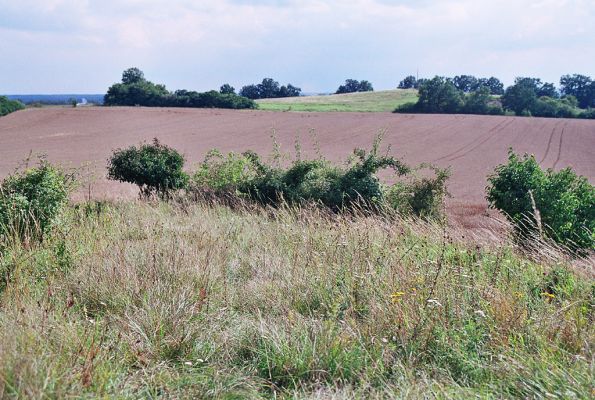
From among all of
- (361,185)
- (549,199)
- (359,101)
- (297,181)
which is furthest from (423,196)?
(359,101)

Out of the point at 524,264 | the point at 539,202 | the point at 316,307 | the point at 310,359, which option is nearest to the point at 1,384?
the point at 310,359

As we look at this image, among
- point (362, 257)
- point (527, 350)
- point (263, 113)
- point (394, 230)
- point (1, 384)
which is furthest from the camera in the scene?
point (263, 113)

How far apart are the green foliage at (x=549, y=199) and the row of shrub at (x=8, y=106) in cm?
5394

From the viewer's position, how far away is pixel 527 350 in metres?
3.97

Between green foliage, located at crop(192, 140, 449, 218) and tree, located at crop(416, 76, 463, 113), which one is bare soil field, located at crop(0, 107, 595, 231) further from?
tree, located at crop(416, 76, 463, 113)

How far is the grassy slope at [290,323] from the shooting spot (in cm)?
352

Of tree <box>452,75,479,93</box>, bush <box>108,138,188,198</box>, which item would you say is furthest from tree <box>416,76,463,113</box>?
bush <box>108,138,188,198</box>

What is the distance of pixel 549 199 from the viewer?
10250mm

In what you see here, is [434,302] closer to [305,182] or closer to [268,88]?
[305,182]

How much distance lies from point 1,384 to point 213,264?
2890 millimetres

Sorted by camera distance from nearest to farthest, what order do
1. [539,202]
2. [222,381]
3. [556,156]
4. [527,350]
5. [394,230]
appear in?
1. [222,381]
2. [527,350]
3. [394,230]
4. [539,202]
5. [556,156]

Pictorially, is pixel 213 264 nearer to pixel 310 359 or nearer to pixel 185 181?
pixel 310 359

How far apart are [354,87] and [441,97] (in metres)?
53.2

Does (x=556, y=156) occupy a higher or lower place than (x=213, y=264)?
lower
